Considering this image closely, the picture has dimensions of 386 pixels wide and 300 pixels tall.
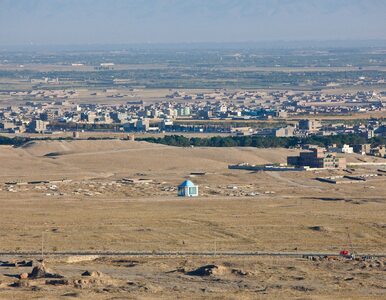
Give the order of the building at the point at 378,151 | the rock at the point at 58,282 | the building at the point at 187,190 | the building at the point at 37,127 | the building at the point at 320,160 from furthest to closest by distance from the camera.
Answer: the building at the point at 37,127
the building at the point at 378,151
the building at the point at 320,160
the building at the point at 187,190
the rock at the point at 58,282

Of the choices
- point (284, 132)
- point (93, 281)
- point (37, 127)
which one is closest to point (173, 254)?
point (93, 281)

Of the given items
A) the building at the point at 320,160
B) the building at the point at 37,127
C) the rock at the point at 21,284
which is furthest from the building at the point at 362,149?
the rock at the point at 21,284

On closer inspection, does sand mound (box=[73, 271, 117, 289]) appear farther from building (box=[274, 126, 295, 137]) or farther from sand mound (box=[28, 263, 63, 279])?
building (box=[274, 126, 295, 137])

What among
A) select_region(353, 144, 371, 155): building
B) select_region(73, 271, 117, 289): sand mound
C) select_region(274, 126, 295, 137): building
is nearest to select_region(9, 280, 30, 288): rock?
select_region(73, 271, 117, 289): sand mound

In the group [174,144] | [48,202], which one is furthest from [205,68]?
[48,202]

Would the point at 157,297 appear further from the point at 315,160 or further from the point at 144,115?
the point at 144,115

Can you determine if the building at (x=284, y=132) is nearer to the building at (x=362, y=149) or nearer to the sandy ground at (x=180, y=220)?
the building at (x=362, y=149)

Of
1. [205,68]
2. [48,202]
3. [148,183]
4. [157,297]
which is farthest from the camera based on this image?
[205,68]

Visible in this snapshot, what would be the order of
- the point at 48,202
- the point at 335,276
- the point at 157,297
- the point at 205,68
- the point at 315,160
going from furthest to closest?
the point at 205,68, the point at 315,160, the point at 48,202, the point at 335,276, the point at 157,297
